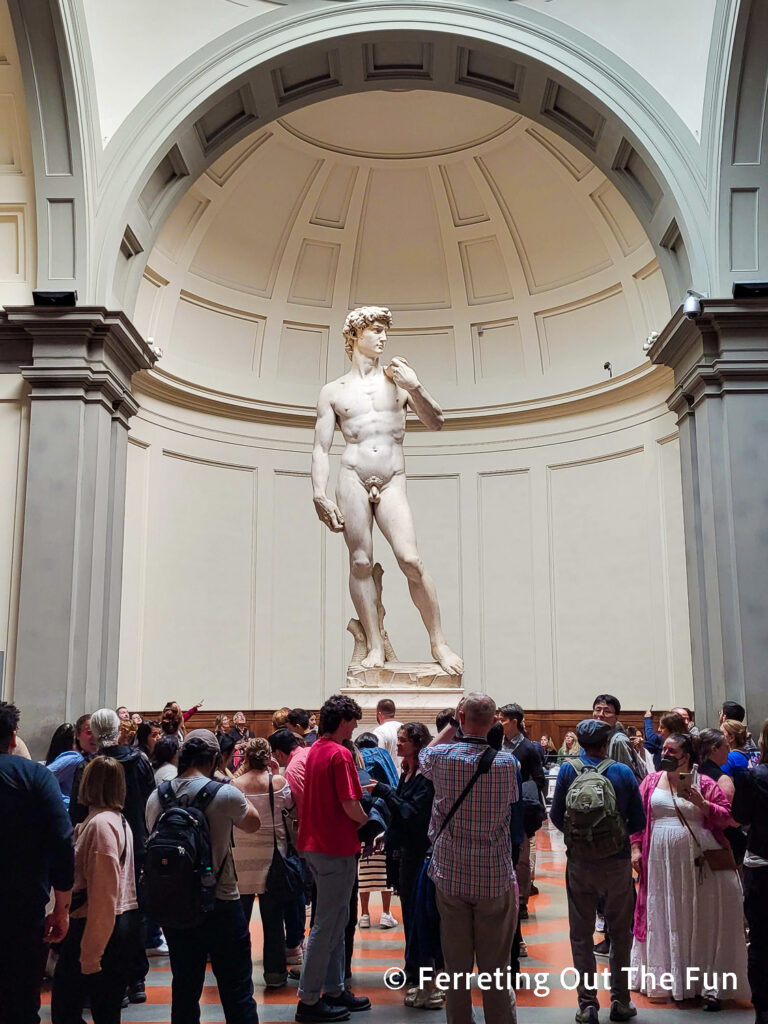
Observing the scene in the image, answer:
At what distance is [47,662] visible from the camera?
29.7 ft

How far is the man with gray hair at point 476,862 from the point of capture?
3.51 m

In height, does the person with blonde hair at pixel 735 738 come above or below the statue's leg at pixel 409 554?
below

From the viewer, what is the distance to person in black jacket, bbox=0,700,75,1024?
11.0 ft

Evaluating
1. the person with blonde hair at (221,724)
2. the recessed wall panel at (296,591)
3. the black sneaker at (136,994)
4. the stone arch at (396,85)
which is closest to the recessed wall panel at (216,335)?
the recessed wall panel at (296,591)

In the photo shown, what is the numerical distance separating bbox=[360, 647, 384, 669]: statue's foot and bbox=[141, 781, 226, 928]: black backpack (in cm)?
488

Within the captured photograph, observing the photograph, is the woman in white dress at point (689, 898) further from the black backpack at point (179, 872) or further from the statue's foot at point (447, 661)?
the statue's foot at point (447, 661)

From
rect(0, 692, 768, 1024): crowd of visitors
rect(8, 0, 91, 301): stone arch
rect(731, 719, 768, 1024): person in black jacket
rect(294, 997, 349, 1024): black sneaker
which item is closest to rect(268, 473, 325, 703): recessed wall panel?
rect(8, 0, 91, 301): stone arch

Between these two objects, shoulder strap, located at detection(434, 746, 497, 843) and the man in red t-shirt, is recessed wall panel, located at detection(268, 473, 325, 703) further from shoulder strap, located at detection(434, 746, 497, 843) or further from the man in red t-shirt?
shoulder strap, located at detection(434, 746, 497, 843)

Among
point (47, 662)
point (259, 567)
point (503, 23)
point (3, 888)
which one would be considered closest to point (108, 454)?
point (47, 662)

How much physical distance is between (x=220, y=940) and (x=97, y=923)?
0.51 metres

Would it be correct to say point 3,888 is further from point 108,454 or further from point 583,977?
point 108,454

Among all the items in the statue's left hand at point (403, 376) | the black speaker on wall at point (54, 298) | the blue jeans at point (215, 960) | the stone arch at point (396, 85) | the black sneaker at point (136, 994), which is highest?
the stone arch at point (396, 85)

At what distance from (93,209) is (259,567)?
5834mm

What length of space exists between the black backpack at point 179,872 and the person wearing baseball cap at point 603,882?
5.08 ft
